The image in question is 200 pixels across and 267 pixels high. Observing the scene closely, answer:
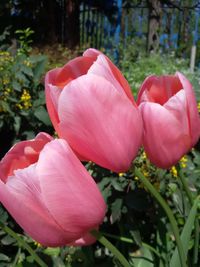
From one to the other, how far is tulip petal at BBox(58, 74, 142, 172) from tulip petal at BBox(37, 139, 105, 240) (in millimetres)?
30

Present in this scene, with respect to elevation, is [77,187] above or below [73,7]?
above

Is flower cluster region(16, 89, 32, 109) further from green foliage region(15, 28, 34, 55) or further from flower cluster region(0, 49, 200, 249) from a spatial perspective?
flower cluster region(0, 49, 200, 249)

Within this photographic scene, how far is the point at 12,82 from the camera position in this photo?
1769 mm

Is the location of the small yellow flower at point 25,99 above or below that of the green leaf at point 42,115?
above

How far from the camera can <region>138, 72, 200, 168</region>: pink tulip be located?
26.2 inches

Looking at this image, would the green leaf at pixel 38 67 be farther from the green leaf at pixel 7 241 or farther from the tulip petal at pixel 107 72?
the tulip petal at pixel 107 72

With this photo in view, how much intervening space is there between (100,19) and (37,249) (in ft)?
30.8

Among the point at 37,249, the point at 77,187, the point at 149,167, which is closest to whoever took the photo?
the point at 77,187

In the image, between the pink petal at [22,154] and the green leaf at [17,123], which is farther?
the green leaf at [17,123]

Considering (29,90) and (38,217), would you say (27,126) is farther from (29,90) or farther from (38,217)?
(38,217)

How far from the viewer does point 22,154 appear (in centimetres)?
66

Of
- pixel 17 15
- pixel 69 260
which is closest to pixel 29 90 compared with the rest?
pixel 69 260

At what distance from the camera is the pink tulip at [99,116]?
60 cm

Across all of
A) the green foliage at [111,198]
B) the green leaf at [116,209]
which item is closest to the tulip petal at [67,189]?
the green foliage at [111,198]
